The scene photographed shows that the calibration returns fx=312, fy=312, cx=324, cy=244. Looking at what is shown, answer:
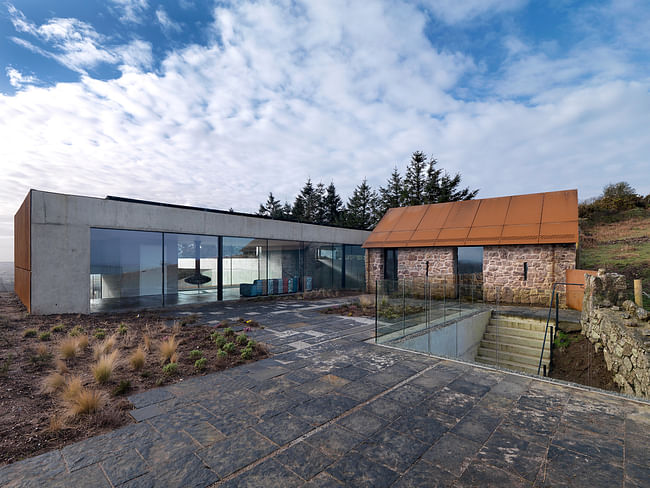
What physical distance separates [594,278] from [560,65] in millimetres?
6625

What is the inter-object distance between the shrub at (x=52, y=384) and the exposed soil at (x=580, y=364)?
1077 centimetres

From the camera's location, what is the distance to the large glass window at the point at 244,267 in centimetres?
1501

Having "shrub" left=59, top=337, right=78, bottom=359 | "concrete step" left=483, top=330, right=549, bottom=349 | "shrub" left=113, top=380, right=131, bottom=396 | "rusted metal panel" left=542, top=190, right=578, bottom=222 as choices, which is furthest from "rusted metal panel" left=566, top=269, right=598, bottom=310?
"shrub" left=59, top=337, right=78, bottom=359

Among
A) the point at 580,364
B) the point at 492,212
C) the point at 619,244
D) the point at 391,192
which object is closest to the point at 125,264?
the point at 580,364

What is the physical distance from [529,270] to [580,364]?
20.5 feet

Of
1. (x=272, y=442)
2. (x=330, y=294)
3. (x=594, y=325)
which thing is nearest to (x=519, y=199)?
(x=594, y=325)

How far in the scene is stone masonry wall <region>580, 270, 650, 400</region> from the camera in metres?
6.07

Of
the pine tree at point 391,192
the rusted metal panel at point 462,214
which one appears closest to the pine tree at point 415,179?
the pine tree at point 391,192

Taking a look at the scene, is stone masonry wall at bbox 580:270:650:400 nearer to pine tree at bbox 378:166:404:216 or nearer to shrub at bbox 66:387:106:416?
shrub at bbox 66:387:106:416

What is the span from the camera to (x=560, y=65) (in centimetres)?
969

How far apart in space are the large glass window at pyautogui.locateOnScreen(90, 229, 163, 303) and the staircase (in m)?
12.9

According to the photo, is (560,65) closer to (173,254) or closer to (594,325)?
(594,325)

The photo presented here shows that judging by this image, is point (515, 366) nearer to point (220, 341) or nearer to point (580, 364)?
point (580, 364)

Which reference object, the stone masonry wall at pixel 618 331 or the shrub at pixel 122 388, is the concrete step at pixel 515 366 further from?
the shrub at pixel 122 388
